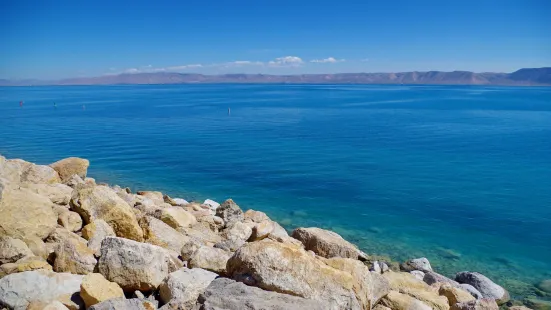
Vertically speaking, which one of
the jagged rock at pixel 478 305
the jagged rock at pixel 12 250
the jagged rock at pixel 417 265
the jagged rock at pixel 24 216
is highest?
the jagged rock at pixel 24 216

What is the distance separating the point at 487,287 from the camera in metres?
11.4

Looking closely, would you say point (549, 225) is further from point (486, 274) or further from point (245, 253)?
point (245, 253)

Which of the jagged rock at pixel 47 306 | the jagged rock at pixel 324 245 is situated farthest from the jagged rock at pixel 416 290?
the jagged rock at pixel 47 306

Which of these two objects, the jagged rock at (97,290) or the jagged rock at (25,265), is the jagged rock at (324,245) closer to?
the jagged rock at (97,290)

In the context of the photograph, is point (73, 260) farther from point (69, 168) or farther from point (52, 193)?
point (69, 168)

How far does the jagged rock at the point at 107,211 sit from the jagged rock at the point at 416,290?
5351 millimetres

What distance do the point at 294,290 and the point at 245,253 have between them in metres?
0.92

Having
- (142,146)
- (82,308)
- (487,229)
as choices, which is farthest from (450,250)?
(142,146)

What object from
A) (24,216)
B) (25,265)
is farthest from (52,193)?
(25,265)

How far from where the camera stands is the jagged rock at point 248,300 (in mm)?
5461

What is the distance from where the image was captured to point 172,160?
3008cm

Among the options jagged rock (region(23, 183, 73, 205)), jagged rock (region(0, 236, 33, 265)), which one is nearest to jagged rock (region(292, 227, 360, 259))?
jagged rock (region(23, 183, 73, 205))

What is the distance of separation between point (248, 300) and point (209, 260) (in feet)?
6.74

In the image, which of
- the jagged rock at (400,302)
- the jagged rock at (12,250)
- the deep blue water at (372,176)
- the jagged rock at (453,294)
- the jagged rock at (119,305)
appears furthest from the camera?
the deep blue water at (372,176)
